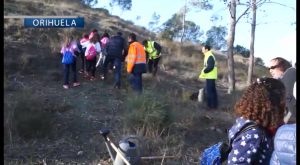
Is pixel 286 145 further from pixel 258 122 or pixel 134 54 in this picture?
pixel 134 54

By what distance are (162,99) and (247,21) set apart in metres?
8.12

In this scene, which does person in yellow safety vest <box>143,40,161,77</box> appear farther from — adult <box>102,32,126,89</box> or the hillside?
adult <box>102,32,126,89</box>

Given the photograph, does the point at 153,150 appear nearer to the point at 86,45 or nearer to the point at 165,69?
the point at 86,45

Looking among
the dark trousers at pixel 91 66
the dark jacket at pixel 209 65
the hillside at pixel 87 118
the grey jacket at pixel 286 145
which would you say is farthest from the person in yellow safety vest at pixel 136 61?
the grey jacket at pixel 286 145

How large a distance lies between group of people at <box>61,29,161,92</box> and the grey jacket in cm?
812

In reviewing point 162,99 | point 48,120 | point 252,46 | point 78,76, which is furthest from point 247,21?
point 48,120

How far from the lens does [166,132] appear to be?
9109 mm

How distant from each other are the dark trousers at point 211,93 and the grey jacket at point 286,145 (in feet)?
27.8

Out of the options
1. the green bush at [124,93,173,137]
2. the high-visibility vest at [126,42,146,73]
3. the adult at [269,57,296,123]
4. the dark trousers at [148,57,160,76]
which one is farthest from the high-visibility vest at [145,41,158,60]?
the adult at [269,57,296,123]

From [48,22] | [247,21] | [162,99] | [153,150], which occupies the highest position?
[247,21]

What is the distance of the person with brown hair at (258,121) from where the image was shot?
3.18 metres

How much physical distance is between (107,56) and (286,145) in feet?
33.3

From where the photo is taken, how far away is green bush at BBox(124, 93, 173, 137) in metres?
8.88

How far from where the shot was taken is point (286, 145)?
2.68m
